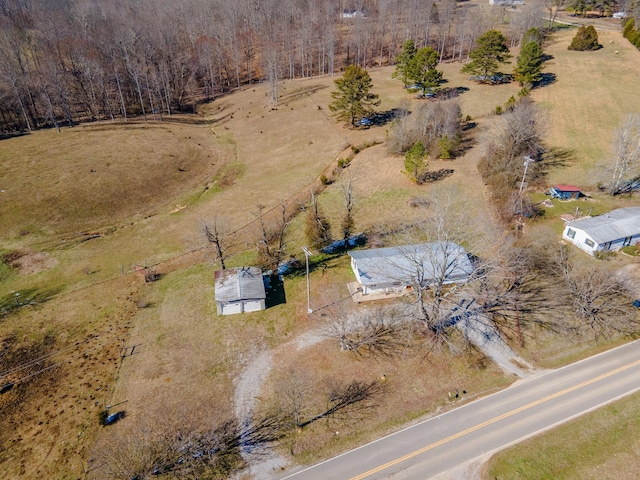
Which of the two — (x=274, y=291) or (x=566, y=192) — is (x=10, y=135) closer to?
(x=274, y=291)

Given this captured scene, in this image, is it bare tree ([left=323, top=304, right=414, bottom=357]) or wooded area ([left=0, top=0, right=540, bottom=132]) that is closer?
bare tree ([left=323, top=304, right=414, bottom=357])

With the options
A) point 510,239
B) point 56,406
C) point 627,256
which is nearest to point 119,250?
point 56,406

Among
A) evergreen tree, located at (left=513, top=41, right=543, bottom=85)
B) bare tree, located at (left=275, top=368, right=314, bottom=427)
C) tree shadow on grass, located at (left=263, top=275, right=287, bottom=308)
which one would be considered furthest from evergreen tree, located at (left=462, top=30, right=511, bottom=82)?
bare tree, located at (left=275, top=368, right=314, bottom=427)

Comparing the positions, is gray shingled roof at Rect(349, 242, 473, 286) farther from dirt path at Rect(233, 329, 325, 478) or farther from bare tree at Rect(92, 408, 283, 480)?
bare tree at Rect(92, 408, 283, 480)

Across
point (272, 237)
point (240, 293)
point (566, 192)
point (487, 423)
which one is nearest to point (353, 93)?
point (272, 237)

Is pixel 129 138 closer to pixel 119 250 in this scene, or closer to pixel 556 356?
pixel 119 250

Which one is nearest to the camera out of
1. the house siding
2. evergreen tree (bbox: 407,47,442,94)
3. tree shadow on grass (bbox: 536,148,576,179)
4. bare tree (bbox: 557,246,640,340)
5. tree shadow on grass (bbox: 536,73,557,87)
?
bare tree (bbox: 557,246,640,340)

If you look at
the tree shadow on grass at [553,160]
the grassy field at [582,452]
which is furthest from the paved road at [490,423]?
the tree shadow on grass at [553,160]

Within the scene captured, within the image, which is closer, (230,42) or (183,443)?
(183,443)
